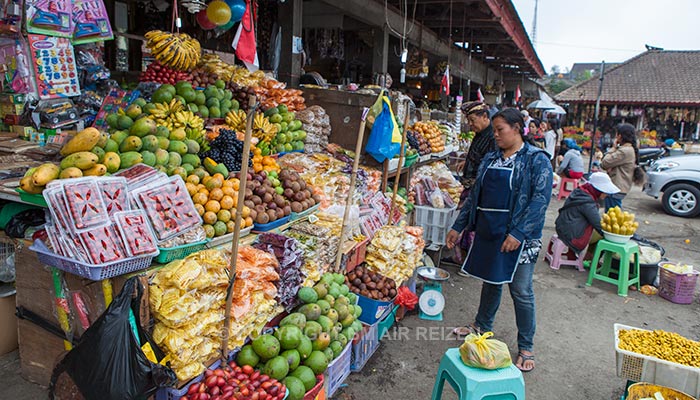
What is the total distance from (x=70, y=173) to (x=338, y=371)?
2.07 metres

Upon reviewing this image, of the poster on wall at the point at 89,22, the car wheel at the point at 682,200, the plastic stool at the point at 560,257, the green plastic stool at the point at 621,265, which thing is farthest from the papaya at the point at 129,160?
the car wheel at the point at 682,200

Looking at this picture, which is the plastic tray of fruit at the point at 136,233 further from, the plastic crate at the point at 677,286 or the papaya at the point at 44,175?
the plastic crate at the point at 677,286

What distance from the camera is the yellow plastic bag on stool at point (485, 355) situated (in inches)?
97.6

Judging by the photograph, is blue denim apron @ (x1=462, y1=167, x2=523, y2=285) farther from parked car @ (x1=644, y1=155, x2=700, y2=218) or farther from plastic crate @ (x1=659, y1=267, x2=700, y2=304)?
parked car @ (x1=644, y1=155, x2=700, y2=218)

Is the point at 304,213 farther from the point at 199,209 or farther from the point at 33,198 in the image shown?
the point at 33,198

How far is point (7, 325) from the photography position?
312 centimetres

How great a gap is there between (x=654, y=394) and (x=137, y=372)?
283cm

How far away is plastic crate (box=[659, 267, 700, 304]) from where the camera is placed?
510 cm

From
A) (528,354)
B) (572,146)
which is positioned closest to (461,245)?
(528,354)

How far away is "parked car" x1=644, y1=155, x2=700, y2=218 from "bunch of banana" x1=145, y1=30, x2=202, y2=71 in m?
10.7

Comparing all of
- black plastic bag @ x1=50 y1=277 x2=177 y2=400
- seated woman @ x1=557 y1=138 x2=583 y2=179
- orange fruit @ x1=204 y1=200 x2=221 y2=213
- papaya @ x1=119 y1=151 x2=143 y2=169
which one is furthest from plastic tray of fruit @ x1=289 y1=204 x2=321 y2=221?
seated woman @ x1=557 y1=138 x2=583 y2=179

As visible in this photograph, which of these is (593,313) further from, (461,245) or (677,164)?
(677,164)

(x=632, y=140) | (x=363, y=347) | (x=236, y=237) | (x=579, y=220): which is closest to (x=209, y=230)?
(x=236, y=237)

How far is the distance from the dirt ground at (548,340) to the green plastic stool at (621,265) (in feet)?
0.37
